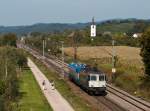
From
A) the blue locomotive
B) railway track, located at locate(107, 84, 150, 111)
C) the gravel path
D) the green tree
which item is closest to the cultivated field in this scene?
railway track, located at locate(107, 84, 150, 111)

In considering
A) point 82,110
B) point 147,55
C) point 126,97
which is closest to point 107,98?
point 126,97

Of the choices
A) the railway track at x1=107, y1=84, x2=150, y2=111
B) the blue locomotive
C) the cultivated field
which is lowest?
the cultivated field

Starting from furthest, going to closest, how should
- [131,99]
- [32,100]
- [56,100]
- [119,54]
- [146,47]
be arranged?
[119,54] < [146,47] < [131,99] < [56,100] < [32,100]

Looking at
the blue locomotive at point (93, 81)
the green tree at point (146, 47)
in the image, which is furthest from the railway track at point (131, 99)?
the green tree at point (146, 47)

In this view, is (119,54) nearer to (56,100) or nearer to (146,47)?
(146,47)

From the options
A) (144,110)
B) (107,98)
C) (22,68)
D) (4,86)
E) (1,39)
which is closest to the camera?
(4,86)

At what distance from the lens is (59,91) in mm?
60219

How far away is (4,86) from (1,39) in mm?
141896

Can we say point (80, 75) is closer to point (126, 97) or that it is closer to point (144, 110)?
point (126, 97)

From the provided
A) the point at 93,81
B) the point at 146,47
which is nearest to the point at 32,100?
the point at 93,81

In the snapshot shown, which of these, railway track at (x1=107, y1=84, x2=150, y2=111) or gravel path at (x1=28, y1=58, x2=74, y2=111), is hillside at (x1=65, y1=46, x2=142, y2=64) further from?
gravel path at (x1=28, y1=58, x2=74, y2=111)

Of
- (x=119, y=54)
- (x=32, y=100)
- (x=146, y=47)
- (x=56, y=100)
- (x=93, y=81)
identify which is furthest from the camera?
(x=119, y=54)

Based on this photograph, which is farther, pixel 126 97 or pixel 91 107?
pixel 126 97

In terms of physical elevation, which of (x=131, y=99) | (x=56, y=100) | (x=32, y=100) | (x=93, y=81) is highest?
(x=93, y=81)
